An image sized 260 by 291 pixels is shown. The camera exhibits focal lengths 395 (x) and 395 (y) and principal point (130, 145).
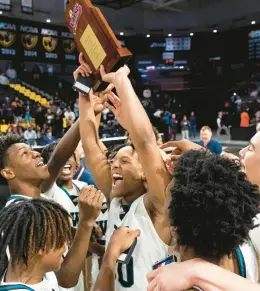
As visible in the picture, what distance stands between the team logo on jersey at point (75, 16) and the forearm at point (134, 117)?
354mm

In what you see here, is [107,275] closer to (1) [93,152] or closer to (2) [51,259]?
(2) [51,259]

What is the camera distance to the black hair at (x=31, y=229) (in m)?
1.35

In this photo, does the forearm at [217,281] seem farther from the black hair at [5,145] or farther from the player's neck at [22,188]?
the black hair at [5,145]

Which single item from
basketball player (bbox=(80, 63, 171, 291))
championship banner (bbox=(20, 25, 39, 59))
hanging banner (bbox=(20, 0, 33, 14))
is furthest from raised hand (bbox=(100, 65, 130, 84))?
championship banner (bbox=(20, 25, 39, 59))

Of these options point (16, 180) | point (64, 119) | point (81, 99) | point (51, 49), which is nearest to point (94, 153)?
point (81, 99)

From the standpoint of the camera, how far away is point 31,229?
1365 millimetres

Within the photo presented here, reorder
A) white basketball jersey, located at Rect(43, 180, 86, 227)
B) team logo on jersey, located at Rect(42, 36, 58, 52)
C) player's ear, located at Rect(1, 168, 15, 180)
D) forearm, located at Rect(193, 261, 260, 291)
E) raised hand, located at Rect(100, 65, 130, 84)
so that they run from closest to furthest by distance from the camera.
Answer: forearm, located at Rect(193, 261, 260, 291), raised hand, located at Rect(100, 65, 130, 84), player's ear, located at Rect(1, 168, 15, 180), white basketball jersey, located at Rect(43, 180, 86, 227), team logo on jersey, located at Rect(42, 36, 58, 52)

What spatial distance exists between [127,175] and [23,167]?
2.12 ft

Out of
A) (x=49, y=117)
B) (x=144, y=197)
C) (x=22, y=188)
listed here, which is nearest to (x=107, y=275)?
(x=144, y=197)

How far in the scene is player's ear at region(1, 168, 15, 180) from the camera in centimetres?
217

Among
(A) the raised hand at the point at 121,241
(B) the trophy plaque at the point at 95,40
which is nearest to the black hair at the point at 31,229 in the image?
(A) the raised hand at the point at 121,241

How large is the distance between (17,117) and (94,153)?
1359 centimetres

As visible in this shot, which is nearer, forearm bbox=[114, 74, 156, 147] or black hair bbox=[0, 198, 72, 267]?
black hair bbox=[0, 198, 72, 267]

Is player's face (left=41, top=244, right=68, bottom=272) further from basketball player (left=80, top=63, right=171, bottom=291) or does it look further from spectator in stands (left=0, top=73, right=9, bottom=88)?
spectator in stands (left=0, top=73, right=9, bottom=88)
